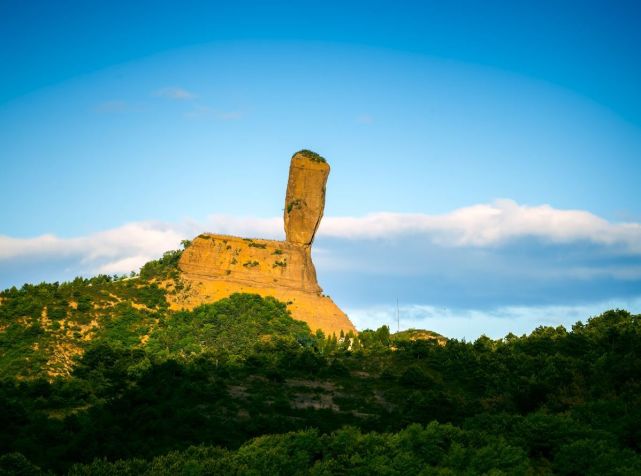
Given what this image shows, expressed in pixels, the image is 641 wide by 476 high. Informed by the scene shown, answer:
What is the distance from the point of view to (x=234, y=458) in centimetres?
4009

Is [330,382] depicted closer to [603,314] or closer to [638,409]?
[638,409]

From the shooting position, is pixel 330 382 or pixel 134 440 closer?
pixel 134 440

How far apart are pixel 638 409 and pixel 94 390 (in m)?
32.7

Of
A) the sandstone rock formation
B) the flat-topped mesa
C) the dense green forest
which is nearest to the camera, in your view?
the dense green forest

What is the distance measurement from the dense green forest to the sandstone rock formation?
1.81 m

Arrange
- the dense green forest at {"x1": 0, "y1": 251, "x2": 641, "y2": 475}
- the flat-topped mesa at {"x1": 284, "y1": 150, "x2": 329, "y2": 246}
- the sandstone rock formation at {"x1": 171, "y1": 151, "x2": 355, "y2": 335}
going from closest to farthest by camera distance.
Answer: the dense green forest at {"x1": 0, "y1": 251, "x2": 641, "y2": 475}, the sandstone rock formation at {"x1": 171, "y1": 151, "x2": 355, "y2": 335}, the flat-topped mesa at {"x1": 284, "y1": 150, "x2": 329, "y2": 246}

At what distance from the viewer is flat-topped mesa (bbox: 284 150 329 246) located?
3629 inches

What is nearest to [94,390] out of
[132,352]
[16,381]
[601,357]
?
[16,381]

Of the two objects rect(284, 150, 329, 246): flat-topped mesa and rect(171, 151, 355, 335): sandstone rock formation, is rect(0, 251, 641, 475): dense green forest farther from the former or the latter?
rect(284, 150, 329, 246): flat-topped mesa

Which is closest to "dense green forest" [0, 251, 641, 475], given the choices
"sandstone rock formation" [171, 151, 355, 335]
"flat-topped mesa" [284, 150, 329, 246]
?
"sandstone rock formation" [171, 151, 355, 335]

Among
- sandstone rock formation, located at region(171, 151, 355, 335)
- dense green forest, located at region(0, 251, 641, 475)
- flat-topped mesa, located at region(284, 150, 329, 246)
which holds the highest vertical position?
flat-topped mesa, located at region(284, 150, 329, 246)

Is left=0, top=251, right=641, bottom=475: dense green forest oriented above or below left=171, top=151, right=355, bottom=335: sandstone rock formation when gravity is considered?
below

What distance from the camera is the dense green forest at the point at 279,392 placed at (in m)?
39.7

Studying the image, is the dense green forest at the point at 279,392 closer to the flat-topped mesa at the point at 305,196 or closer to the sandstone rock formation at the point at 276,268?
the sandstone rock formation at the point at 276,268
